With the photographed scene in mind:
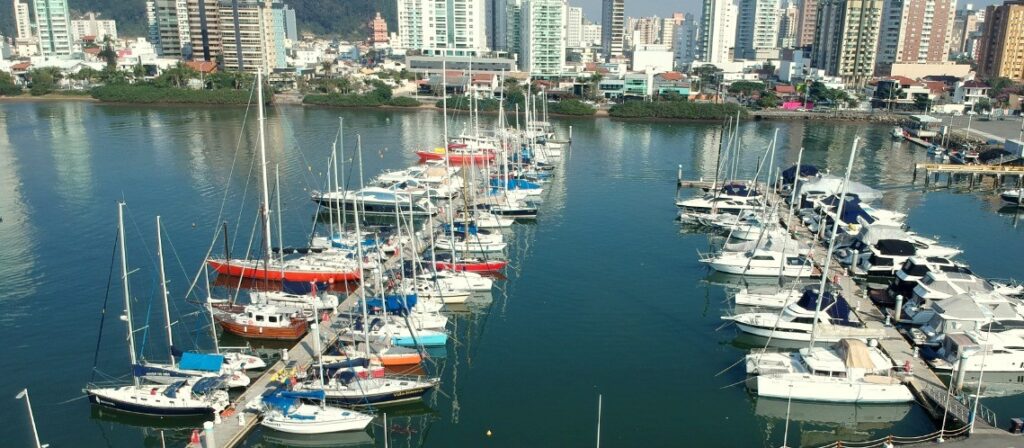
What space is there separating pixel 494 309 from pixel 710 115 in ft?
255

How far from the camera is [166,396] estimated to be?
2352 centimetres

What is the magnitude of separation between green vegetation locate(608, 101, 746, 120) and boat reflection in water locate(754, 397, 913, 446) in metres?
81.1

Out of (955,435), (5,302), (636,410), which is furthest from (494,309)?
(5,302)

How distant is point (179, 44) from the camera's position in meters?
160

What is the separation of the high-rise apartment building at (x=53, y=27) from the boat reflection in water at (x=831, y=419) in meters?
182

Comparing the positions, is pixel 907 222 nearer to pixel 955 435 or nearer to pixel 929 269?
pixel 929 269

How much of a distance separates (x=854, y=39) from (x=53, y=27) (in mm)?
164333

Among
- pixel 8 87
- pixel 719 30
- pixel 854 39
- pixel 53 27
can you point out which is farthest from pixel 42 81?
pixel 719 30

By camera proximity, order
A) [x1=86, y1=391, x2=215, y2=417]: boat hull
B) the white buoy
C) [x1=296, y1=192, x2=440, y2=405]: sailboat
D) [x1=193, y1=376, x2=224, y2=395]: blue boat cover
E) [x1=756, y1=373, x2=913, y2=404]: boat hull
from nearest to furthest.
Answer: the white buoy → [x1=193, y1=376, x2=224, y2=395]: blue boat cover → [x1=86, y1=391, x2=215, y2=417]: boat hull → [x1=296, y1=192, x2=440, y2=405]: sailboat → [x1=756, y1=373, x2=913, y2=404]: boat hull

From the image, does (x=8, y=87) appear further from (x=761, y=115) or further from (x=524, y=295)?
(x=524, y=295)

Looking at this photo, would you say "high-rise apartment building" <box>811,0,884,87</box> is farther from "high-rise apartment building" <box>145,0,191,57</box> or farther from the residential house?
"high-rise apartment building" <box>145,0,191,57</box>

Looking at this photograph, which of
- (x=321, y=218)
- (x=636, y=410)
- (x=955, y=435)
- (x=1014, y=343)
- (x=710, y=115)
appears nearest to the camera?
(x=955, y=435)

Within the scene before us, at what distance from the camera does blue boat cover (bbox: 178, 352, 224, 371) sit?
24.5m

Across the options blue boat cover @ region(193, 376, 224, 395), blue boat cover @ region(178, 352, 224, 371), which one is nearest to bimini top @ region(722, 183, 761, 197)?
blue boat cover @ region(178, 352, 224, 371)
